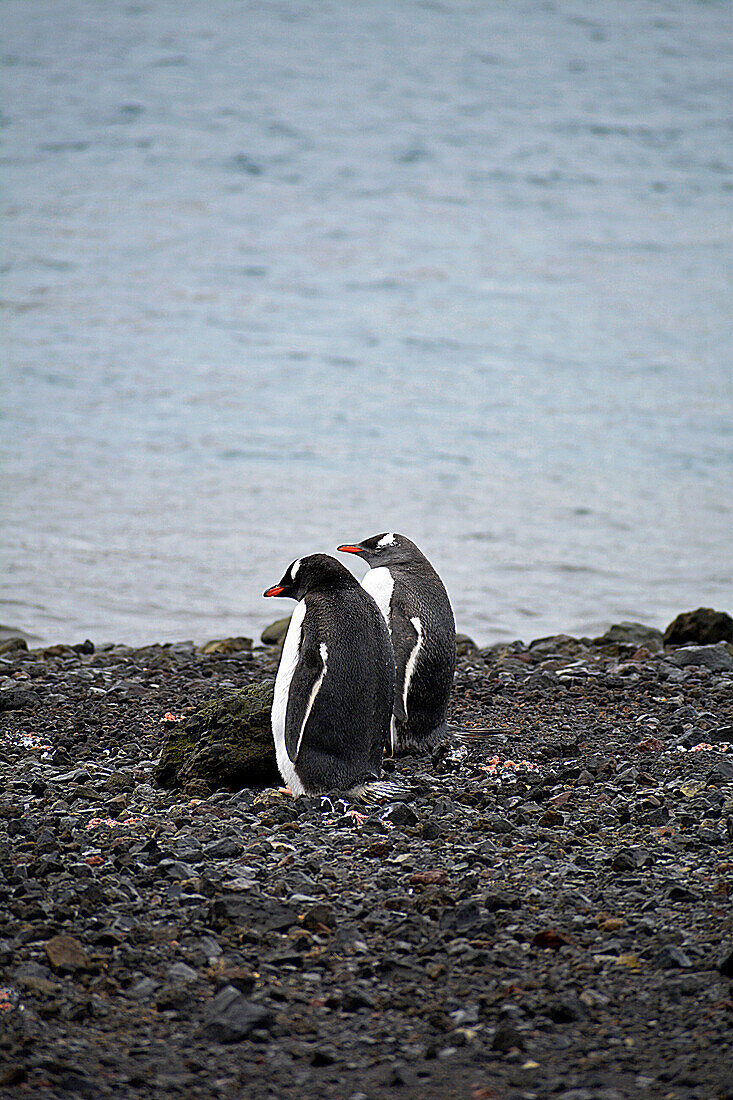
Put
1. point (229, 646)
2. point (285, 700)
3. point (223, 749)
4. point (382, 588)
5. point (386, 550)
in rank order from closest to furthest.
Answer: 1. point (285, 700)
2. point (223, 749)
3. point (382, 588)
4. point (386, 550)
5. point (229, 646)

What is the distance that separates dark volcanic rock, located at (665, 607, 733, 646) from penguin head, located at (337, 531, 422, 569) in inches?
111

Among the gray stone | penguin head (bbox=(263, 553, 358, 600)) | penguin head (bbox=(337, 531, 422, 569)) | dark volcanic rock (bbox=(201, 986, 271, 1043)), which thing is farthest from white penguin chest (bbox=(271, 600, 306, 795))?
the gray stone

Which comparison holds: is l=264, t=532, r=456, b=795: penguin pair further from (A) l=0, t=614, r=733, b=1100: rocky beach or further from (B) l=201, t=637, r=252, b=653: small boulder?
(B) l=201, t=637, r=252, b=653: small boulder

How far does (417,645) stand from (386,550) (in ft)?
2.06

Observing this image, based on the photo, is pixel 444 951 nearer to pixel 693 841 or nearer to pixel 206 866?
pixel 206 866

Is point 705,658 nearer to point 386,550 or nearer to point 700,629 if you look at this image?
point 700,629

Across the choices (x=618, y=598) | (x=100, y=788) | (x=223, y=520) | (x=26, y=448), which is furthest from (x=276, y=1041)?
(x=26, y=448)

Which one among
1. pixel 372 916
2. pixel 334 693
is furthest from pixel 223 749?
pixel 372 916

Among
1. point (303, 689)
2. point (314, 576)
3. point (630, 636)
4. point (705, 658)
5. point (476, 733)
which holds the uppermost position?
point (314, 576)

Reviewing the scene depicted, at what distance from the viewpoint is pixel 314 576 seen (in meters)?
4.01

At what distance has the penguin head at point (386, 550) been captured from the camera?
475cm

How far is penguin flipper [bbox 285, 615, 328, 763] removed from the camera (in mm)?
3746

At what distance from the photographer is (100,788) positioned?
3889 mm

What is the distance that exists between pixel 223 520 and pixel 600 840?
9317mm
